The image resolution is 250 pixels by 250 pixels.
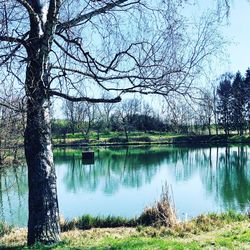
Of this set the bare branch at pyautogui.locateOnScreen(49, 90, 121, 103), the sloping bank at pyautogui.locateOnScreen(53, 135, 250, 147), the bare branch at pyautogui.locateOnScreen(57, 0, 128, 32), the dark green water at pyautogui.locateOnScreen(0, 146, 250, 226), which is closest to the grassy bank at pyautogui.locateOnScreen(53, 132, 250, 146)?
the sloping bank at pyautogui.locateOnScreen(53, 135, 250, 147)

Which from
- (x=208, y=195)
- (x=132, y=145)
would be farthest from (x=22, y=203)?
(x=132, y=145)

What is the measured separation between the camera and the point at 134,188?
20172 millimetres

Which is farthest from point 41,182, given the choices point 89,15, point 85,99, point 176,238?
point 89,15

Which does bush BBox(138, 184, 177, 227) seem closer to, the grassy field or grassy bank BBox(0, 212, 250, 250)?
grassy bank BBox(0, 212, 250, 250)

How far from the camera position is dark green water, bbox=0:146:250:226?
14.7 metres

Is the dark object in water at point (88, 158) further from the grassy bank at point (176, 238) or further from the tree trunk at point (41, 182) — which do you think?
the tree trunk at point (41, 182)

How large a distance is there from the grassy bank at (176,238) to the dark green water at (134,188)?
3.44 metres

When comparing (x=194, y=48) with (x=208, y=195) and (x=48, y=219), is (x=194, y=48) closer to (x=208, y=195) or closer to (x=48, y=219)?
(x=48, y=219)

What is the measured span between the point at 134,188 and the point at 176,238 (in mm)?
13599

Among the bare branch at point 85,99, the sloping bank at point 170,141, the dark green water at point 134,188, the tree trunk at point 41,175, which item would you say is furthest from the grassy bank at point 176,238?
the sloping bank at point 170,141

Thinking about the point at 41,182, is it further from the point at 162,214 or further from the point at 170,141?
the point at 170,141

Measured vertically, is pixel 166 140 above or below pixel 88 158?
above

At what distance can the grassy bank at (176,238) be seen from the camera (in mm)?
5457

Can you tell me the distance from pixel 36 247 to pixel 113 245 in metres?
1.11
